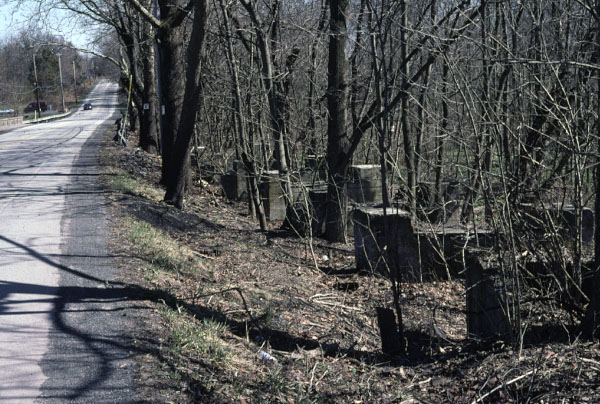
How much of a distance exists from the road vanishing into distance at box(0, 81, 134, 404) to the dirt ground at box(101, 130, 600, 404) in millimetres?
265

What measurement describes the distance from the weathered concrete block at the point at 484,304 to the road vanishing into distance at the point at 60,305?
381 cm

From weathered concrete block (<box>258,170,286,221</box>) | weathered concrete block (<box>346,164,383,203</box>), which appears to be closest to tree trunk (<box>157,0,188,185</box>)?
weathered concrete block (<box>258,170,286,221</box>)

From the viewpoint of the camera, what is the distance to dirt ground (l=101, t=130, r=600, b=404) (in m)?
5.07

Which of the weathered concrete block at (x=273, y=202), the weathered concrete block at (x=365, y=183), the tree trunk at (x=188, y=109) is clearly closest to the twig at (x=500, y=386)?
the weathered concrete block at (x=365, y=183)

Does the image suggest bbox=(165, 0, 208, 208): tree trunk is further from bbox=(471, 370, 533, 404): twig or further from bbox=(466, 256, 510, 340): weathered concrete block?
bbox=(471, 370, 533, 404): twig

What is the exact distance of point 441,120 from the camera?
8.34 m

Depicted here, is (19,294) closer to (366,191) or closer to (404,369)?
(404,369)

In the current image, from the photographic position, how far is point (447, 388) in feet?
18.6

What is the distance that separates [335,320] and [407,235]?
9.06 feet

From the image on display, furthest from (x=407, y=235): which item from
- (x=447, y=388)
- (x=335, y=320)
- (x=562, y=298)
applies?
(x=447, y=388)

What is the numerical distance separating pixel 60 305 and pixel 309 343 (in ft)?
8.57

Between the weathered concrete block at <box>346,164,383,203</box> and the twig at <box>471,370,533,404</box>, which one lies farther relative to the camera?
the weathered concrete block at <box>346,164,383,203</box>

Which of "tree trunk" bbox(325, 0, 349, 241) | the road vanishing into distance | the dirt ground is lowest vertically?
the dirt ground

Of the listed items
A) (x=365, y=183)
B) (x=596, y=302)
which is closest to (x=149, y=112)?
(x=365, y=183)
